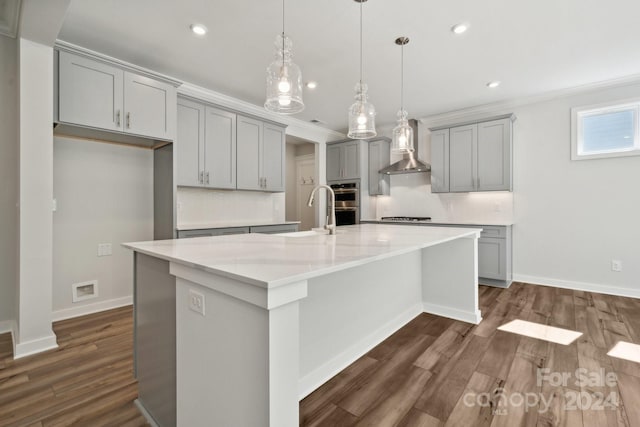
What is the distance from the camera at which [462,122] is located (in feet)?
15.1

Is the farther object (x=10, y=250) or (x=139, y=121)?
(x=139, y=121)

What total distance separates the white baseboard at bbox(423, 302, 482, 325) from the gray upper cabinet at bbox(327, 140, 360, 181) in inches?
117

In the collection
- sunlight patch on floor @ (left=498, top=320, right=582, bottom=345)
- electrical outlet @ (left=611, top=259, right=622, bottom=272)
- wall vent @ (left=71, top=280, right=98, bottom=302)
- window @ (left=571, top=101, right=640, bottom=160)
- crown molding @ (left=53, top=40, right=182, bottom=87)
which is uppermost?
crown molding @ (left=53, top=40, right=182, bottom=87)

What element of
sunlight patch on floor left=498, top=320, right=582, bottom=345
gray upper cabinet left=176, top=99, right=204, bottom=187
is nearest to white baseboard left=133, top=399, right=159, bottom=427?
gray upper cabinet left=176, top=99, right=204, bottom=187

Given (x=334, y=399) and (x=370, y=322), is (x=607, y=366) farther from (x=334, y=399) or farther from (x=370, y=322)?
(x=334, y=399)

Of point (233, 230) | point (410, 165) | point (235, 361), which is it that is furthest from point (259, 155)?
point (235, 361)

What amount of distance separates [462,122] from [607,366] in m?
3.53

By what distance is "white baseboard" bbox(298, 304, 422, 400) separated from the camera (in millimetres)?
1785

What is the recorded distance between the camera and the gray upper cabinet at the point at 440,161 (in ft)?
15.5

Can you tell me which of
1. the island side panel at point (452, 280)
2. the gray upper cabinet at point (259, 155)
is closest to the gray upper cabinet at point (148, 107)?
the gray upper cabinet at point (259, 155)

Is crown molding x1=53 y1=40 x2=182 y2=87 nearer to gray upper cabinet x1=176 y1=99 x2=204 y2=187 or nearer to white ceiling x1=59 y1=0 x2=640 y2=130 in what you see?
white ceiling x1=59 y1=0 x2=640 y2=130

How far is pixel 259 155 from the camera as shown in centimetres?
426

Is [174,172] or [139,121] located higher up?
[139,121]

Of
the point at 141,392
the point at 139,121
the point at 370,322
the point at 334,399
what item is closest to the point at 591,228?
the point at 370,322
